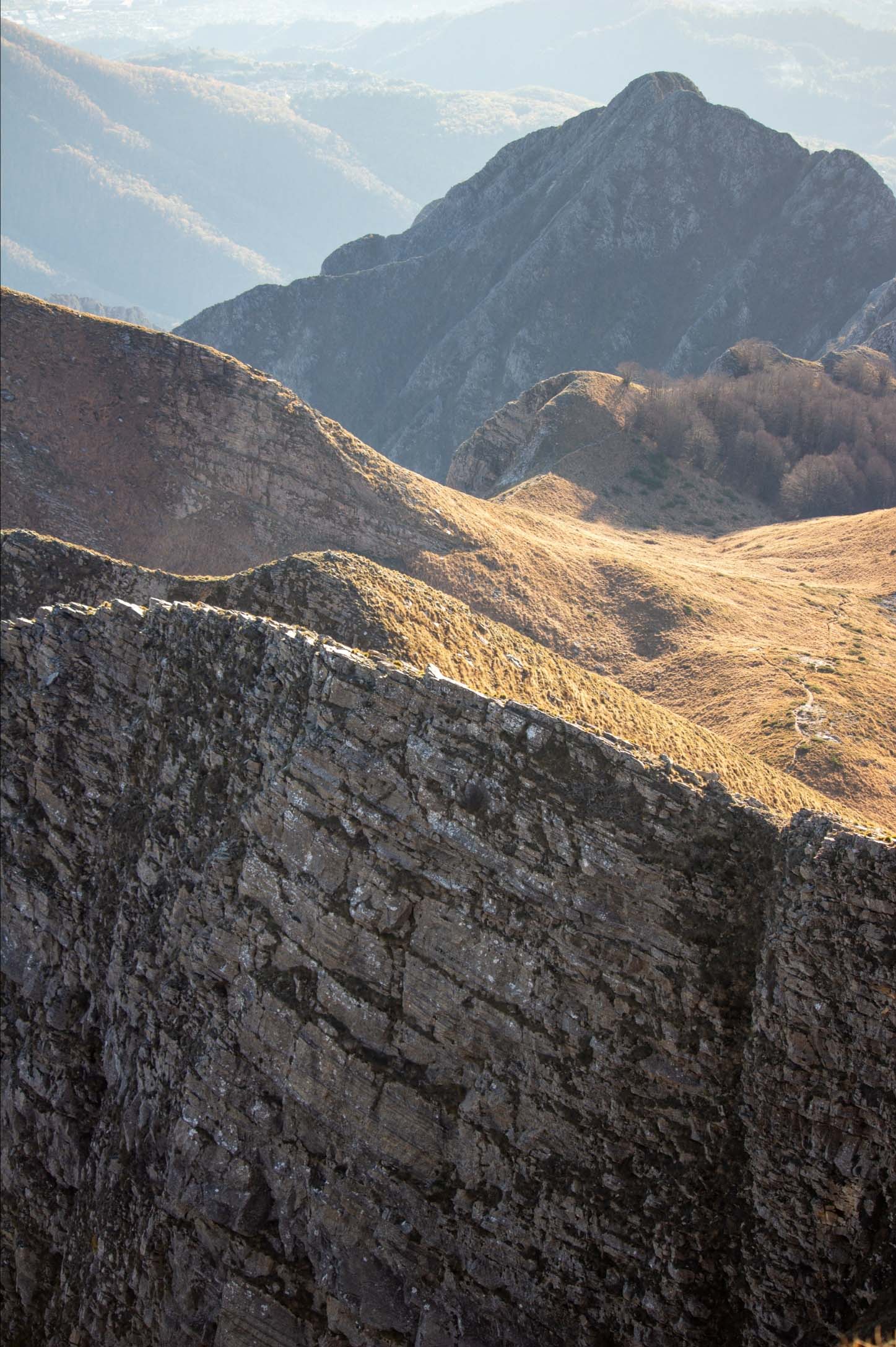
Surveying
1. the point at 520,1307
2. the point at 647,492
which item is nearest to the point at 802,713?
the point at 520,1307

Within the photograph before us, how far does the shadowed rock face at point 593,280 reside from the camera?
9788cm

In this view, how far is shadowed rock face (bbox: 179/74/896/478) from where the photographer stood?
97.9 meters

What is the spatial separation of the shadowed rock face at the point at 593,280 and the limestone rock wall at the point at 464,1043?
90211mm

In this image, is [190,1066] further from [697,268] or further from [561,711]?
[697,268]

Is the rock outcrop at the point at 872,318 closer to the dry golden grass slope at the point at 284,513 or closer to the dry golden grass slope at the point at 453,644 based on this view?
the dry golden grass slope at the point at 284,513

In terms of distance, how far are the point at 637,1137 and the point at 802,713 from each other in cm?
1576

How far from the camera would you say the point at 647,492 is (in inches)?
2023

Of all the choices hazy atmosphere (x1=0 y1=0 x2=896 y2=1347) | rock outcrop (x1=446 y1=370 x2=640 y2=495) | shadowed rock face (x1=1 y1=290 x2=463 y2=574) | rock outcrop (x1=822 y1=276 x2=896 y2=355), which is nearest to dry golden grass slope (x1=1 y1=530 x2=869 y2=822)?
hazy atmosphere (x1=0 y1=0 x2=896 y2=1347)

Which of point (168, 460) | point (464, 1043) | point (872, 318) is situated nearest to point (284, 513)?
point (168, 460)

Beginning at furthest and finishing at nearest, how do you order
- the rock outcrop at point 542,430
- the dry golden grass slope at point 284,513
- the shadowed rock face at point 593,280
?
the shadowed rock face at point 593,280 < the rock outcrop at point 542,430 < the dry golden grass slope at point 284,513

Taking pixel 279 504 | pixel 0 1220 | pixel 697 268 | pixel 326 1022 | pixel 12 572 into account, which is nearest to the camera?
pixel 326 1022

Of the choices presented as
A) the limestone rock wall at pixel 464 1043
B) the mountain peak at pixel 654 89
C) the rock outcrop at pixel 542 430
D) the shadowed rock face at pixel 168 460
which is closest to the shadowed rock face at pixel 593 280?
the mountain peak at pixel 654 89

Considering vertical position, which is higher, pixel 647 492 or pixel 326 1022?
pixel 647 492

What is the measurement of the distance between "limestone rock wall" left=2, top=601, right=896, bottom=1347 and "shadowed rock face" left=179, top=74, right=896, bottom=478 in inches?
3552
